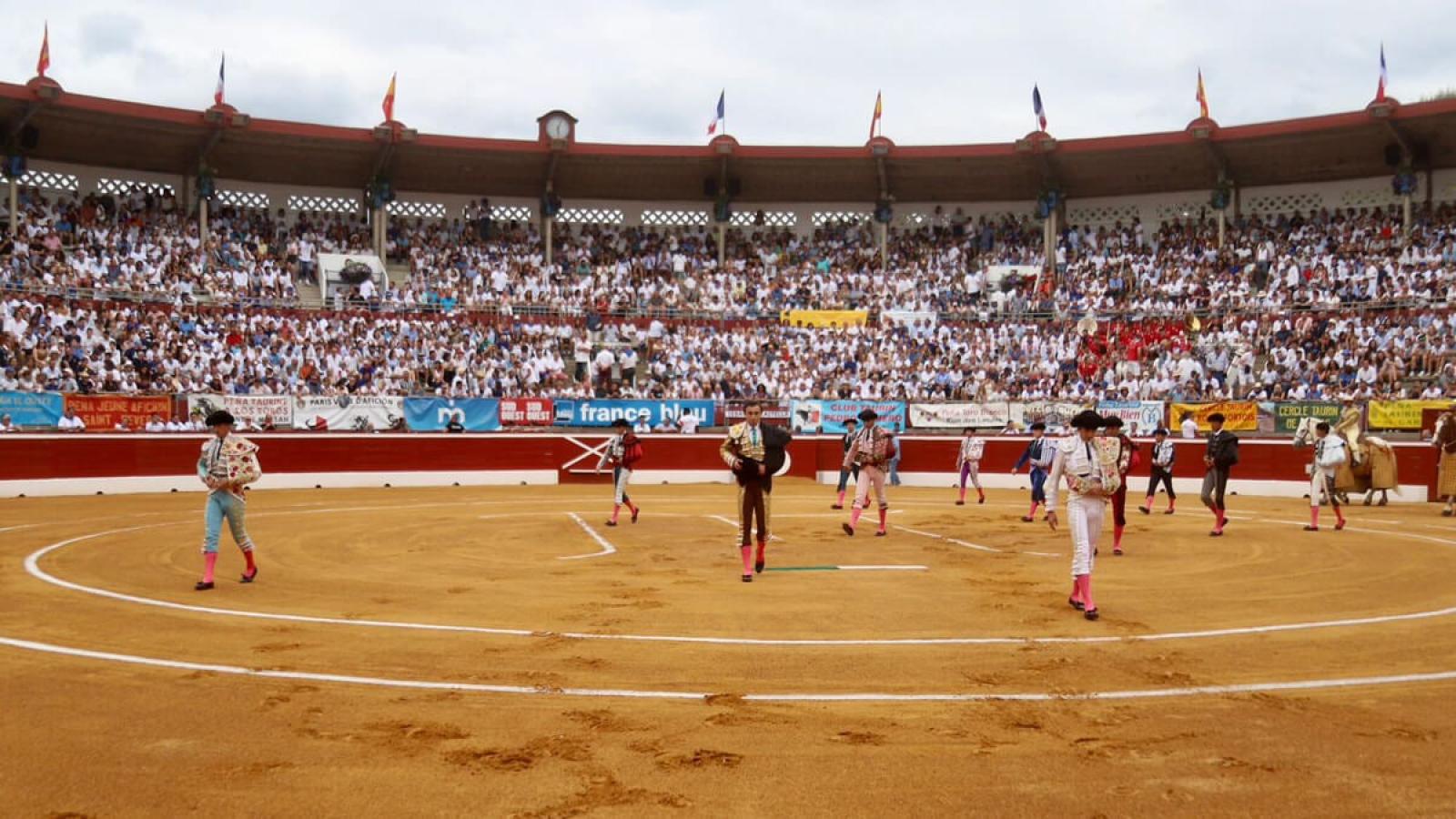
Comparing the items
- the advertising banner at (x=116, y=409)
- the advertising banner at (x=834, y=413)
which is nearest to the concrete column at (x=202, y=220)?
the advertising banner at (x=116, y=409)

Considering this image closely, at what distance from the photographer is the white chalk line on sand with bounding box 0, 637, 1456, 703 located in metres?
6.91

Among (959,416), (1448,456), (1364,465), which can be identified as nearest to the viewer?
(1448,456)

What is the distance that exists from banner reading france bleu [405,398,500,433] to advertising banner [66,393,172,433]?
5927 millimetres

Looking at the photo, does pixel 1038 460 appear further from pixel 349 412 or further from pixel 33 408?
pixel 33 408

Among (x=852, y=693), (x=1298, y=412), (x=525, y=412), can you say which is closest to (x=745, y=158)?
(x=525, y=412)

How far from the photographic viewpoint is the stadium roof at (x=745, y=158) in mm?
35188

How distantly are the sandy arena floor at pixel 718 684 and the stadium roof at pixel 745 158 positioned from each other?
85.4 feet

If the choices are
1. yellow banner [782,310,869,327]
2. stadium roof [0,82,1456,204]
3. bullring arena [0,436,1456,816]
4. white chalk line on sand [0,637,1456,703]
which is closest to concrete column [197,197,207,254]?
stadium roof [0,82,1456,204]

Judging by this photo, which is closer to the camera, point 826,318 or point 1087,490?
point 1087,490

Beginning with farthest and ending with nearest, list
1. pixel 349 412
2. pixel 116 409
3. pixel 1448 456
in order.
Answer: pixel 349 412
pixel 116 409
pixel 1448 456

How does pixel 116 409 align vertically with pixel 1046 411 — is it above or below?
below

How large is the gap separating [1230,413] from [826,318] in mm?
13897

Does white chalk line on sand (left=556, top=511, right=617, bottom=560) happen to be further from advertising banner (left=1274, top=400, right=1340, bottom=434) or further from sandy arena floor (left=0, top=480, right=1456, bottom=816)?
advertising banner (left=1274, top=400, right=1340, bottom=434)

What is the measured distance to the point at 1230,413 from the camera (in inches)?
1168
